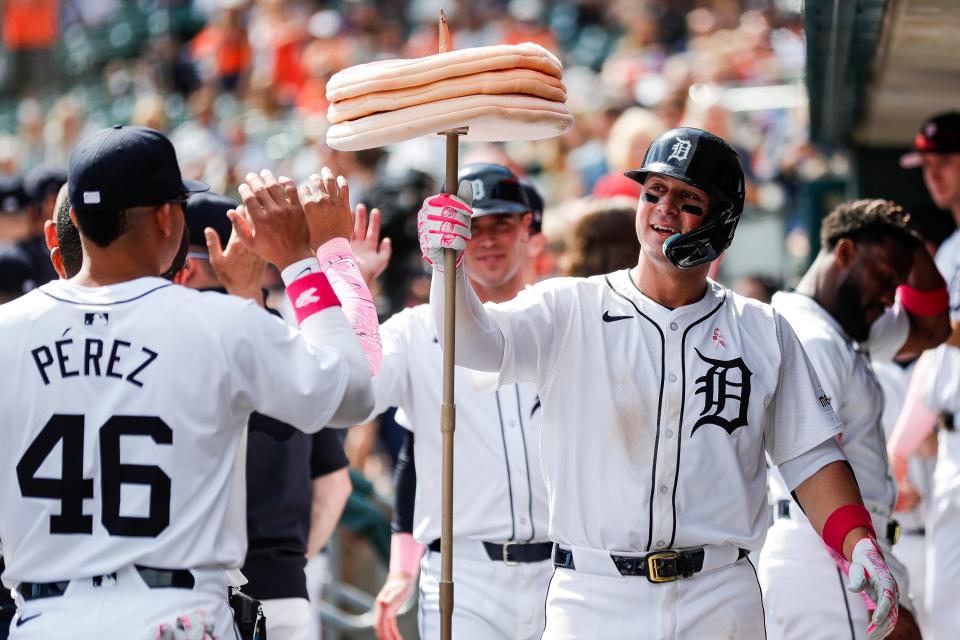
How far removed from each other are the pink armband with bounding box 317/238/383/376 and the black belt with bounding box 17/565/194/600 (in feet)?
2.25

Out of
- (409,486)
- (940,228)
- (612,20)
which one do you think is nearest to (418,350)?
(409,486)

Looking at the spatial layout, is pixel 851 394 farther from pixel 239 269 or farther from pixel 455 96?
pixel 239 269

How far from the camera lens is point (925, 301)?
527 cm

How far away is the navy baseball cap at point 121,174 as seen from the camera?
319cm

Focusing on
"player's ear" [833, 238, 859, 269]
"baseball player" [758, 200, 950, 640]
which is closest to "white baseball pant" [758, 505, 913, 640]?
"baseball player" [758, 200, 950, 640]

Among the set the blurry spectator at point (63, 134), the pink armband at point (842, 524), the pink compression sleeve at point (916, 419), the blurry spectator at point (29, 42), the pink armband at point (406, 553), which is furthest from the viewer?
the blurry spectator at point (29, 42)

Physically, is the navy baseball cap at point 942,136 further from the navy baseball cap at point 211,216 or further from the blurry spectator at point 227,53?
the blurry spectator at point 227,53

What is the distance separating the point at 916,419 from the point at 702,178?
2.60 metres

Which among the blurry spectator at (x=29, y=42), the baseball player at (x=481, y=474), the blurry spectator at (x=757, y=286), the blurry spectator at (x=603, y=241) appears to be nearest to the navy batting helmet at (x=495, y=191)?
the baseball player at (x=481, y=474)

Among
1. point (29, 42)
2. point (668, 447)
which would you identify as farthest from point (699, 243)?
point (29, 42)

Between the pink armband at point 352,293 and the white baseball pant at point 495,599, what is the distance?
4.40ft

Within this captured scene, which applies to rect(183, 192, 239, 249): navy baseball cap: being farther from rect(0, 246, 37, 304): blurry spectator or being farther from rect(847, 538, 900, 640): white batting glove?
rect(847, 538, 900, 640): white batting glove

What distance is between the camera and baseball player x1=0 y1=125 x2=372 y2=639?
305 centimetres

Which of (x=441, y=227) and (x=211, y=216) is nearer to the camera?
(x=441, y=227)
